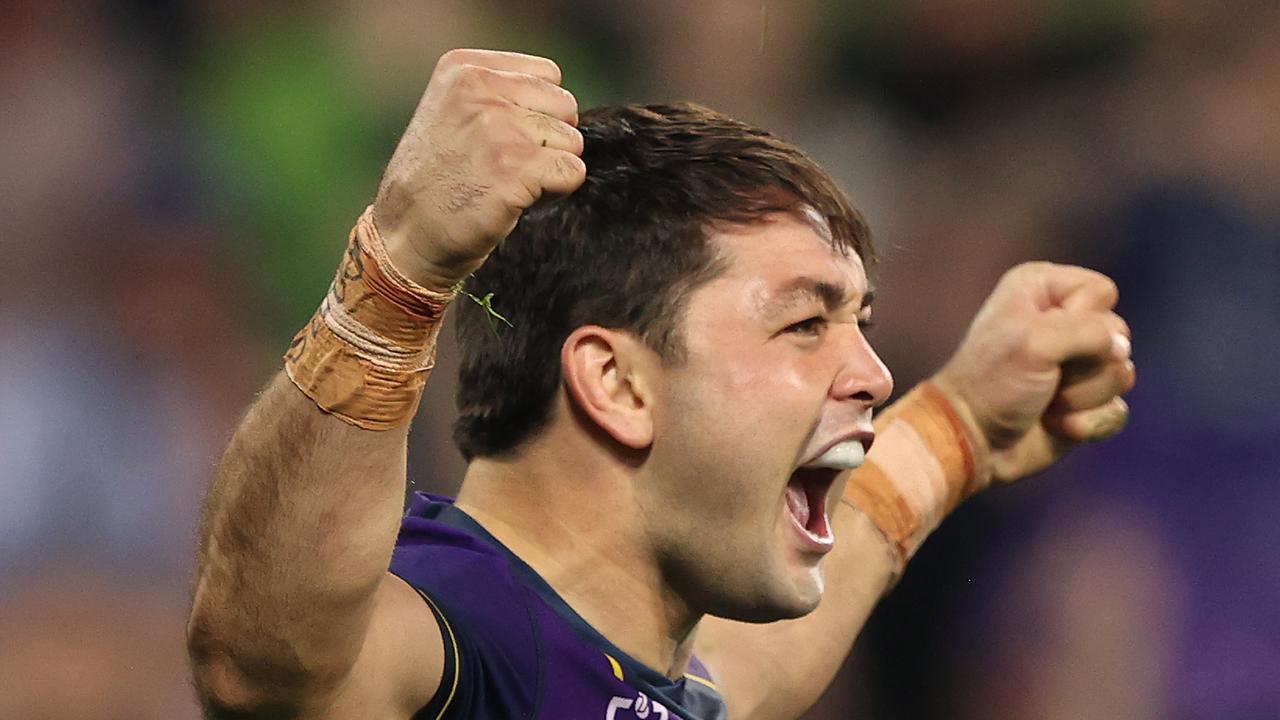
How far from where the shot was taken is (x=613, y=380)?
214 cm

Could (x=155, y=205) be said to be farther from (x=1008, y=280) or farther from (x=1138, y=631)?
(x=1138, y=631)

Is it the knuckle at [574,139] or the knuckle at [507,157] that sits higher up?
the knuckle at [574,139]

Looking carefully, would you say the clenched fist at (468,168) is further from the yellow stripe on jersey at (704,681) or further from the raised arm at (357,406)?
the yellow stripe on jersey at (704,681)

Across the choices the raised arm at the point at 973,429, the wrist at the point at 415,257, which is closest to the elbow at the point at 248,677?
the wrist at the point at 415,257

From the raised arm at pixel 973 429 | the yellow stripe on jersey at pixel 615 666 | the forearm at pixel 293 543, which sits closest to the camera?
the forearm at pixel 293 543

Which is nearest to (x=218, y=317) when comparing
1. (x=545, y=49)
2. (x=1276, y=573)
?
(x=545, y=49)

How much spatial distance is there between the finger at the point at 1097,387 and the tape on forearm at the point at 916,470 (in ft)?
0.58

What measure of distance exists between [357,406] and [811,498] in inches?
37.3

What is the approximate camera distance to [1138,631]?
13.4 ft

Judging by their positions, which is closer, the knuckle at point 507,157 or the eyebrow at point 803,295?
the knuckle at point 507,157

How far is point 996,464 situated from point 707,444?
1.17m

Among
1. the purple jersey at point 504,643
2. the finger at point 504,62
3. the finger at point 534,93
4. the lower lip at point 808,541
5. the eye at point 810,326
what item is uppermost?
the finger at point 504,62

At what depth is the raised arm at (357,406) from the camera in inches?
60.1

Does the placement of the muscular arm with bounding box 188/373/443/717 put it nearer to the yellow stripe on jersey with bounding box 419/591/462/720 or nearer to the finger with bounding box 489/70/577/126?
the yellow stripe on jersey with bounding box 419/591/462/720
